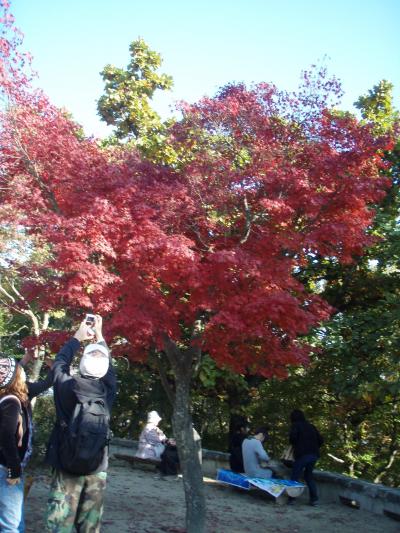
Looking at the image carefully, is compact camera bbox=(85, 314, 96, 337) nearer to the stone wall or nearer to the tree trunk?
the tree trunk

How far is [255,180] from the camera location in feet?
24.4

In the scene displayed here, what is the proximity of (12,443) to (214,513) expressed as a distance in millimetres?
5048

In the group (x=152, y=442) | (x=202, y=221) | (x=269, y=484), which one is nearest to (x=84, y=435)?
(x=202, y=221)

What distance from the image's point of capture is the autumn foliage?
21.1ft

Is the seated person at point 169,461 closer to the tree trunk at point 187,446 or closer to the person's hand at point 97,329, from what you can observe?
the tree trunk at point 187,446

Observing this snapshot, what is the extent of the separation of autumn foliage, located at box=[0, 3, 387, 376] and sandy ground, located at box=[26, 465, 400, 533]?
6.90 feet

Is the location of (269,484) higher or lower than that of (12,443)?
lower

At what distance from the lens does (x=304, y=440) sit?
9.32m

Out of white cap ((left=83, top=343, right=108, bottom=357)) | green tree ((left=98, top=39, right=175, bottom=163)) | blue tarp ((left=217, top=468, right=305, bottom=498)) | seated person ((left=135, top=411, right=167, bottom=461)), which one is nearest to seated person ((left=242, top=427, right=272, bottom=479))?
blue tarp ((left=217, top=468, right=305, bottom=498))

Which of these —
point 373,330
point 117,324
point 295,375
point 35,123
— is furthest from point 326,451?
point 35,123

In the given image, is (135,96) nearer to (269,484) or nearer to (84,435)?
(269,484)

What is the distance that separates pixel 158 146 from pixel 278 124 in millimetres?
6771

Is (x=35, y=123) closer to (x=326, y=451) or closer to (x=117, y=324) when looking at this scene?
(x=117, y=324)

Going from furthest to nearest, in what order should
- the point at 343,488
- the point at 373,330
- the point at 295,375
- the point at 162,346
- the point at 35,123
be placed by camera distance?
the point at 295,375 < the point at 373,330 < the point at 343,488 < the point at 35,123 < the point at 162,346
